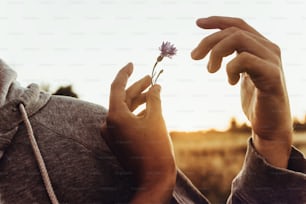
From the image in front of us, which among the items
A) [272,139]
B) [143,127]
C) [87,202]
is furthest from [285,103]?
[87,202]

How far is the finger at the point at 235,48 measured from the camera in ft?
2.38

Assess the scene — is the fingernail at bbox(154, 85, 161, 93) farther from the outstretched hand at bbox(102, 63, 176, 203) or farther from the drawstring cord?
the drawstring cord

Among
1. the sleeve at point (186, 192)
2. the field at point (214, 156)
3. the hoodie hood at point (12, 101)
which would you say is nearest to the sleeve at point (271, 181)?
the sleeve at point (186, 192)

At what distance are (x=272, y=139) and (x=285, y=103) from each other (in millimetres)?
58

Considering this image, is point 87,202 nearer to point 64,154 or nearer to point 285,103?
point 64,154

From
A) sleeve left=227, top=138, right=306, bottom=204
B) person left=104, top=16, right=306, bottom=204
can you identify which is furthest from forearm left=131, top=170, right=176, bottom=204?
sleeve left=227, top=138, right=306, bottom=204

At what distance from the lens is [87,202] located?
2.78ft

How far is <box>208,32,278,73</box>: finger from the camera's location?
28.5 inches

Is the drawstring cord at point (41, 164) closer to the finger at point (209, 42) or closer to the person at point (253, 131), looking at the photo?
the person at point (253, 131)

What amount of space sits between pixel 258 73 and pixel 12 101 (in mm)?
419

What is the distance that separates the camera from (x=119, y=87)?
811 millimetres

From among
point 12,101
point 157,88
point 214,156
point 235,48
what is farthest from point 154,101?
point 214,156

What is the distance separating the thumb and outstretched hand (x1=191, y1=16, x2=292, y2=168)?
0.33 feet

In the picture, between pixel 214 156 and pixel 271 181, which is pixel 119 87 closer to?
pixel 271 181
